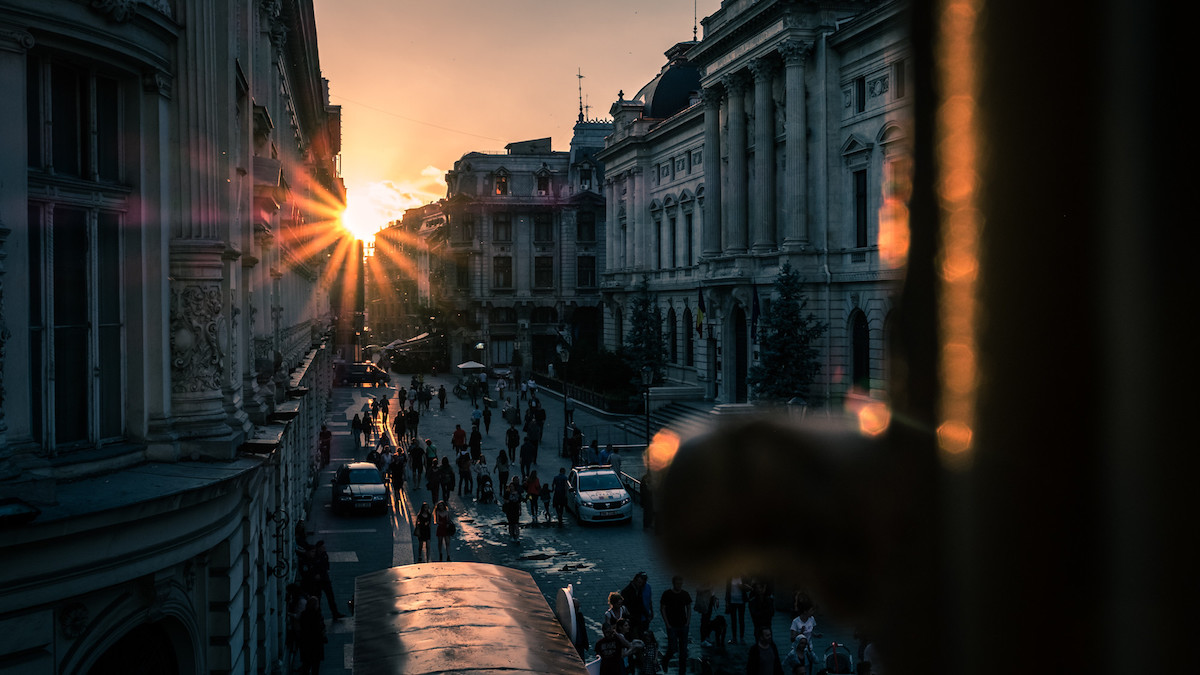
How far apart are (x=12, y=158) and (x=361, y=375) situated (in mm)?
79163

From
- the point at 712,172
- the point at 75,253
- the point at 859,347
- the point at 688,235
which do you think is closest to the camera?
the point at 75,253

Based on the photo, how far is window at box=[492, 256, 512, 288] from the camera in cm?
8831

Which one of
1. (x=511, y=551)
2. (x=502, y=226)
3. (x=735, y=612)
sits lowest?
(x=511, y=551)

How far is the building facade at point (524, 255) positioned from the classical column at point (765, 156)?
42390 millimetres

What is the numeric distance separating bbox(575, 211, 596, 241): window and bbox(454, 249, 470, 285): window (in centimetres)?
988

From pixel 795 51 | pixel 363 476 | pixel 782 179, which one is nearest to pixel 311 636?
pixel 363 476

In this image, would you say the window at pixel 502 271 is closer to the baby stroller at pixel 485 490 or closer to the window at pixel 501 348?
the window at pixel 501 348

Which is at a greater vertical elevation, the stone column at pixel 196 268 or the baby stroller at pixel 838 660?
the stone column at pixel 196 268

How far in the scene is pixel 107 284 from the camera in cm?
1098

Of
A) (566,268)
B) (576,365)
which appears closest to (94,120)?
(576,365)

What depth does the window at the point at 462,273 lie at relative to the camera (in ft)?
291

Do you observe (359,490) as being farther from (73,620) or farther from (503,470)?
(73,620)

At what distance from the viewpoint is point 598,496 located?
30594 mm

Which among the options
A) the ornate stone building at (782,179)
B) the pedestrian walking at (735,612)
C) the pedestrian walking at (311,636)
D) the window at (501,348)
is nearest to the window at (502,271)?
the window at (501,348)
